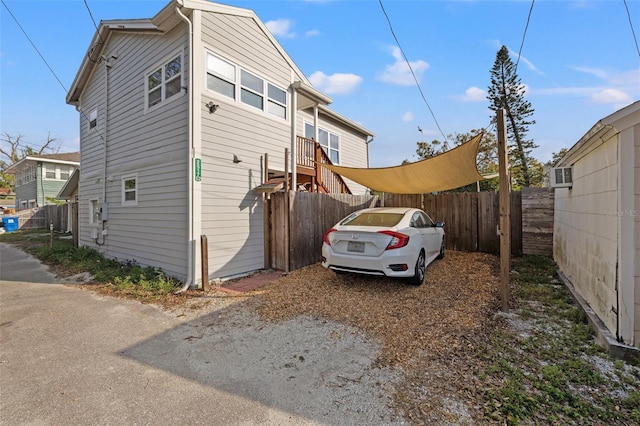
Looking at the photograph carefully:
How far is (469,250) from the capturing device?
905 centimetres

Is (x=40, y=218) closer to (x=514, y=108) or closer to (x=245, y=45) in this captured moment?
(x=245, y=45)

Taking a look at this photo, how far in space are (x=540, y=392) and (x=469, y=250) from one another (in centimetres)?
701

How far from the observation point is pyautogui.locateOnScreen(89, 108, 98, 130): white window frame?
392 inches

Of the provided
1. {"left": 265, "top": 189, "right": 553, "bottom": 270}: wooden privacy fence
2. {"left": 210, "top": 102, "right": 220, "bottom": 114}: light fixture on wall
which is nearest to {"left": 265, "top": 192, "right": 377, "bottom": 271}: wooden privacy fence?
{"left": 265, "top": 189, "right": 553, "bottom": 270}: wooden privacy fence

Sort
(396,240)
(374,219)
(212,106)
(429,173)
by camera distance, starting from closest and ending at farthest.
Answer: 1. (396,240)
2. (374,219)
3. (212,106)
4. (429,173)

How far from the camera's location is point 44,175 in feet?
70.6

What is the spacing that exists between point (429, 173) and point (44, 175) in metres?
27.1

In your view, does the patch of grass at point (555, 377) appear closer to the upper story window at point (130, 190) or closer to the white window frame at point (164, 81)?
the white window frame at point (164, 81)

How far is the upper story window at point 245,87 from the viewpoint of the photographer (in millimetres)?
6723

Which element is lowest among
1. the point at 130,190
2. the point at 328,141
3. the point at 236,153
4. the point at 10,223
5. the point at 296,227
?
the point at 10,223

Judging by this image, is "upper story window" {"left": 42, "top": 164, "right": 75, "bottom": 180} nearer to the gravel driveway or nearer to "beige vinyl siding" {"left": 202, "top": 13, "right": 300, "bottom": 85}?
"beige vinyl siding" {"left": 202, "top": 13, "right": 300, "bottom": 85}

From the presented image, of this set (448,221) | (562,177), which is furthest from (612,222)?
(448,221)

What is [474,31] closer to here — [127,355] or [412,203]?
[412,203]

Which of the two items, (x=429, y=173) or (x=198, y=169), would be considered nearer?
(x=198, y=169)
